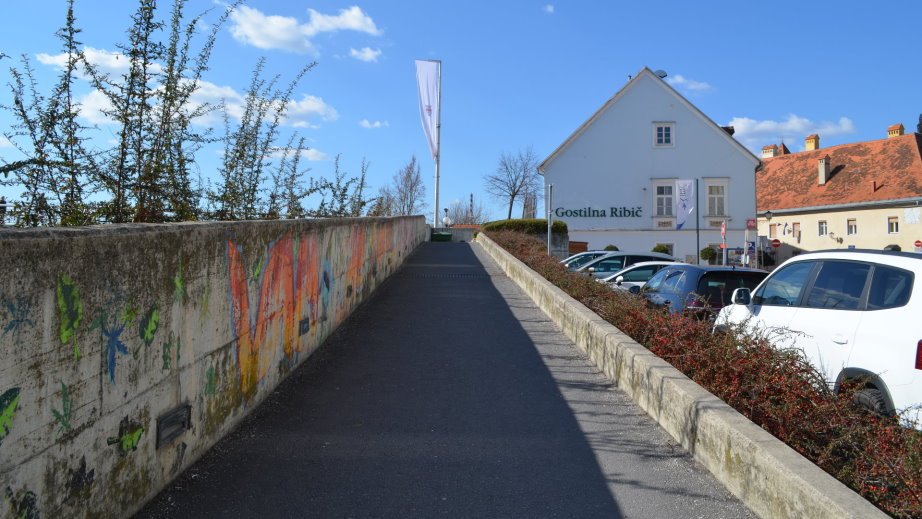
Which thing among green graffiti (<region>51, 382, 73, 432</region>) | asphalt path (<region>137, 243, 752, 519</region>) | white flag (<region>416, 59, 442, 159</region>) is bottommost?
asphalt path (<region>137, 243, 752, 519</region>)

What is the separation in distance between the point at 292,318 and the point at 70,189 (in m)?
2.62

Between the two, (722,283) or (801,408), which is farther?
(722,283)

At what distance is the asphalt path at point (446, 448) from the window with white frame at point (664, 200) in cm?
3580

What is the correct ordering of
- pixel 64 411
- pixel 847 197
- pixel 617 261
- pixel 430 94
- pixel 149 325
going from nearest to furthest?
1. pixel 64 411
2. pixel 149 325
3. pixel 617 261
4. pixel 430 94
5. pixel 847 197

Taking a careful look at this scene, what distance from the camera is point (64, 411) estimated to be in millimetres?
3551

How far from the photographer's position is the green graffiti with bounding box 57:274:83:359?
11.5ft

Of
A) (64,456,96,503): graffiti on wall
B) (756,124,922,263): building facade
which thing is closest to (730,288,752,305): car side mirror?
(64,456,96,503): graffiti on wall

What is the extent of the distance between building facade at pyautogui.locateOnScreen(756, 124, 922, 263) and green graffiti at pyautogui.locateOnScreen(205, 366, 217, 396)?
42689 millimetres

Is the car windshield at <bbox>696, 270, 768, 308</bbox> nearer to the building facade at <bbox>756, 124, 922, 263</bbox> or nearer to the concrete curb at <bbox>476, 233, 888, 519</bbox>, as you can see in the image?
the concrete curb at <bbox>476, 233, 888, 519</bbox>

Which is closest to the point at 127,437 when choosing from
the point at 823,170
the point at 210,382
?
the point at 210,382

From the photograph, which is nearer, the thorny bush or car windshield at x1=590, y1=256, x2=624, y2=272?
the thorny bush

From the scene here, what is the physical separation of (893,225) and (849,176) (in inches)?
267

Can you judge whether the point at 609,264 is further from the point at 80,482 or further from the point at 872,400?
the point at 80,482

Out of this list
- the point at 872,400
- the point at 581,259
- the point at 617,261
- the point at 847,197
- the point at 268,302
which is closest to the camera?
the point at 872,400
